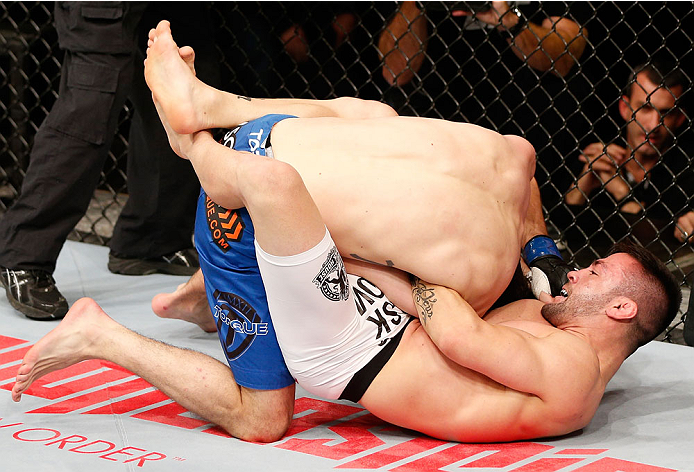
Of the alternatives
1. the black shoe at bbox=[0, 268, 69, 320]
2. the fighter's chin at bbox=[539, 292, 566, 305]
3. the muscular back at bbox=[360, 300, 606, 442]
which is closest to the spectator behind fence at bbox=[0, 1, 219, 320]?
the black shoe at bbox=[0, 268, 69, 320]

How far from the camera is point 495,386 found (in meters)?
1.30

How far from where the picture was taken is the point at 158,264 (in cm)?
230

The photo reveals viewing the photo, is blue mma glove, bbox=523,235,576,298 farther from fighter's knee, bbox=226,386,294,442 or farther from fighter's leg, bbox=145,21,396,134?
fighter's knee, bbox=226,386,294,442

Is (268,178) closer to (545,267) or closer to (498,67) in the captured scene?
(545,267)

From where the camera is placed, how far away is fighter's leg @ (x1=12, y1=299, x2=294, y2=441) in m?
1.33

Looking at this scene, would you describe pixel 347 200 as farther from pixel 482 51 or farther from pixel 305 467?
pixel 482 51

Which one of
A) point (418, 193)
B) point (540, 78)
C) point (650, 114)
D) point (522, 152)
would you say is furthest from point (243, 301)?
point (650, 114)

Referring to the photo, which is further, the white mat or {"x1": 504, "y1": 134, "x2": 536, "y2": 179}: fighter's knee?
{"x1": 504, "y1": 134, "x2": 536, "y2": 179}: fighter's knee

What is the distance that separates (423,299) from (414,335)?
76 mm

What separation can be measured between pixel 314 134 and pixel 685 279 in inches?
51.1

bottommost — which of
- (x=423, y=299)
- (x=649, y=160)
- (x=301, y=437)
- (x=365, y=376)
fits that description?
(x=301, y=437)

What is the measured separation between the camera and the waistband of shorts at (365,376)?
51.9 inches

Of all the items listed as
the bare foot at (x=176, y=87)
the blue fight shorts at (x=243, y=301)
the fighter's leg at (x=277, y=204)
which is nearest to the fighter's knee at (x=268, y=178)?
the fighter's leg at (x=277, y=204)

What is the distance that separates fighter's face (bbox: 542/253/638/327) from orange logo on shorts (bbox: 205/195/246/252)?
550mm
